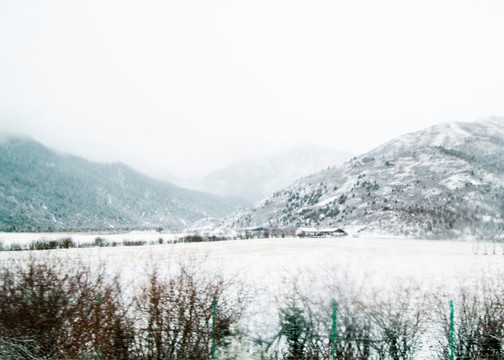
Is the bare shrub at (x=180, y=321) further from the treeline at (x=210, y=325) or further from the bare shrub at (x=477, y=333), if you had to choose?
the bare shrub at (x=477, y=333)

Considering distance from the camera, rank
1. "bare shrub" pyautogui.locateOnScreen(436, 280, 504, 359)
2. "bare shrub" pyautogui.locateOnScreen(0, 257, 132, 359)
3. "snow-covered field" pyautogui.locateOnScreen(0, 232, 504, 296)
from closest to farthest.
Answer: "bare shrub" pyautogui.locateOnScreen(0, 257, 132, 359) → "bare shrub" pyautogui.locateOnScreen(436, 280, 504, 359) → "snow-covered field" pyautogui.locateOnScreen(0, 232, 504, 296)

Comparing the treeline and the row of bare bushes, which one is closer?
the row of bare bushes

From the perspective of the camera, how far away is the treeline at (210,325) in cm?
795

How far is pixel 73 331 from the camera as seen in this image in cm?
802

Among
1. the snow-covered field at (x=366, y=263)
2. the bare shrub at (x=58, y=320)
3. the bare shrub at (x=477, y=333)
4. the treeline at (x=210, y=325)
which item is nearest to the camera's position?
the bare shrub at (x=58, y=320)

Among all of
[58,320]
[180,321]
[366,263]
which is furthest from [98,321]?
[366,263]

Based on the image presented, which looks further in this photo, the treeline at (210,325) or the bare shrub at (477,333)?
the bare shrub at (477,333)

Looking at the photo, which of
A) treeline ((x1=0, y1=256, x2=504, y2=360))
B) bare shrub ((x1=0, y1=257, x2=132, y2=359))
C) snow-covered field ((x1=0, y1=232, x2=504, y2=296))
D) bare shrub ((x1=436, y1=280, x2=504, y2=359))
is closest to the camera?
bare shrub ((x1=0, y1=257, x2=132, y2=359))

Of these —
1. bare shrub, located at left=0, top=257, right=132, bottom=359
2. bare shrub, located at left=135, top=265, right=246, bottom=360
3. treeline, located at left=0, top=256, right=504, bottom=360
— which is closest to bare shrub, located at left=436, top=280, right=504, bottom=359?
treeline, located at left=0, top=256, right=504, bottom=360

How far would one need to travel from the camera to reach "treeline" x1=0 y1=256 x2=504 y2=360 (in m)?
7.95

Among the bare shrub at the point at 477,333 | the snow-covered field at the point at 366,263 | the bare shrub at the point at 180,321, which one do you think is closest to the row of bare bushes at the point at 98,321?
the bare shrub at the point at 180,321

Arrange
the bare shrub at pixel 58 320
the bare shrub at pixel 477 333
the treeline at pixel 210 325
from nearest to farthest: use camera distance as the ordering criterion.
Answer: the bare shrub at pixel 58 320 < the treeline at pixel 210 325 < the bare shrub at pixel 477 333

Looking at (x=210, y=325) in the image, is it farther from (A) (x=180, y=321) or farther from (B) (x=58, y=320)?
(B) (x=58, y=320)

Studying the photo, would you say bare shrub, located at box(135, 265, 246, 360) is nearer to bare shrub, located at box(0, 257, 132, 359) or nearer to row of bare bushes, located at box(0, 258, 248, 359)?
row of bare bushes, located at box(0, 258, 248, 359)
